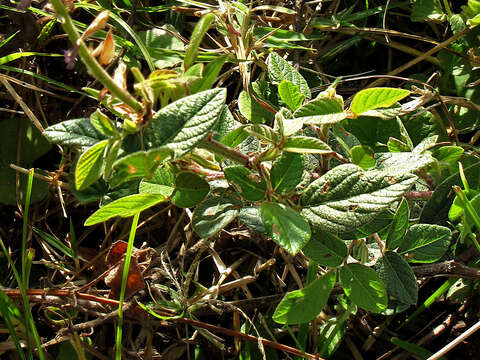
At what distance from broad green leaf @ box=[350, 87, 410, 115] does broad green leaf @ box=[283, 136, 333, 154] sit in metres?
0.16

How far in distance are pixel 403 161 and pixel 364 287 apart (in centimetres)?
29

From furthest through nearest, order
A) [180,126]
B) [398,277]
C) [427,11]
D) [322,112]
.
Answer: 1. [427,11]
2. [398,277]
3. [322,112]
4. [180,126]

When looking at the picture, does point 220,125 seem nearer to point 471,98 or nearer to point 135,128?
point 135,128

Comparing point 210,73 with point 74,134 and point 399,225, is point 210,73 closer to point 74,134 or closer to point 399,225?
point 74,134

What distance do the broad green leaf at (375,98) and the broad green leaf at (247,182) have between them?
0.26 m

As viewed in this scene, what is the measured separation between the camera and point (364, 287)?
1216mm

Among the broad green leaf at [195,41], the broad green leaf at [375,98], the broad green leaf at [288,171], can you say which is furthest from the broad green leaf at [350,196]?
the broad green leaf at [195,41]

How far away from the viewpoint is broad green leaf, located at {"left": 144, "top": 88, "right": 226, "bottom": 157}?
0.93 metres

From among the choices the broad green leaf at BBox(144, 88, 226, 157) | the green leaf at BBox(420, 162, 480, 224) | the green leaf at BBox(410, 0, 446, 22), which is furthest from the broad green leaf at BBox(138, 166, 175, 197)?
the green leaf at BBox(410, 0, 446, 22)

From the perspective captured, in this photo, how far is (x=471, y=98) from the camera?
5.79ft

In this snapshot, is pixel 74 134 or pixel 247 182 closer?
pixel 74 134

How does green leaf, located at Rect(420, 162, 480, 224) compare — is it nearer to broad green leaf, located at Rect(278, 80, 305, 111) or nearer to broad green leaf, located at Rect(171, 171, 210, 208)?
broad green leaf, located at Rect(278, 80, 305, 111)

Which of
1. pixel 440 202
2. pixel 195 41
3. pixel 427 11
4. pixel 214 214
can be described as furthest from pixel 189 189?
pixel 427 11

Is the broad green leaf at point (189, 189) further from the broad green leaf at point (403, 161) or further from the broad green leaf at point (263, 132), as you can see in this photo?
the broad green leaf at point (403, 161)
